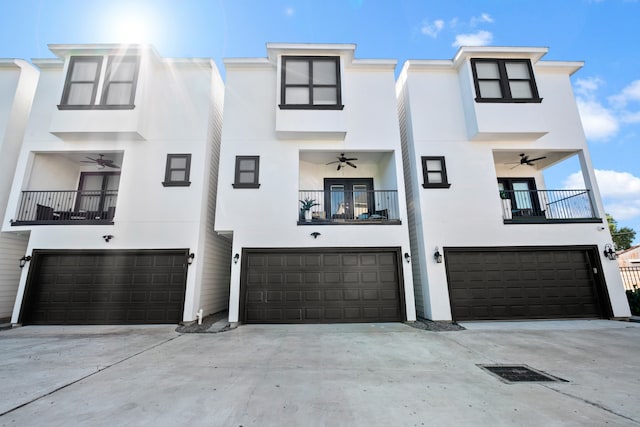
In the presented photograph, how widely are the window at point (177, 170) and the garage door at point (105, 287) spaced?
1.98m

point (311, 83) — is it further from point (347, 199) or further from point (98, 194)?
point (98, 194)

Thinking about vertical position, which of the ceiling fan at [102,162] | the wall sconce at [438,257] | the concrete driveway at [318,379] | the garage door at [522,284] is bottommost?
the concrete driveway at [318,379]

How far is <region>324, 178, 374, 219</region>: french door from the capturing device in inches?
347

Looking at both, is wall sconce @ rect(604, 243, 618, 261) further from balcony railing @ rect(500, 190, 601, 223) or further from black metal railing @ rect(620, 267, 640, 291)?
black metal railing @ rect(620, 267, 640, 291)

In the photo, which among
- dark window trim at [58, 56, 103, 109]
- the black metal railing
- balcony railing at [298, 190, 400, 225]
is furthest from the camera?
the black metal railing

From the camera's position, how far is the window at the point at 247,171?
780 cm

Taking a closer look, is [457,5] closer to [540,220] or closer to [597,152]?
[597,152]

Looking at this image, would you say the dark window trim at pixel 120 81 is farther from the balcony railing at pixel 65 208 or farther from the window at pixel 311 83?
the window at pixel 311 83

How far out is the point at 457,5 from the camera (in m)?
Answer: 8.75

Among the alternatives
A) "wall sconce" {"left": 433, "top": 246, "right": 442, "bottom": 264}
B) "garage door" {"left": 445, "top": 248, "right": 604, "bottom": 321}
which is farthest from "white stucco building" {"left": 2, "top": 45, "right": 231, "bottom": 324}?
"garage door" {"left": 445, "top": 248, "right": 604, "bottom": 321}

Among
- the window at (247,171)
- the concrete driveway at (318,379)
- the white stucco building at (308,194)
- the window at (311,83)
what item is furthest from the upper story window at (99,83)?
the concrete driveway at (318,379)

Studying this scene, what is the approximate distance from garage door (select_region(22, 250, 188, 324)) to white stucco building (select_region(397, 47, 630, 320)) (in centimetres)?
723

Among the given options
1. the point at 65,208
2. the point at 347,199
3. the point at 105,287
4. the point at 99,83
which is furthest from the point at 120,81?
the point at 347,199

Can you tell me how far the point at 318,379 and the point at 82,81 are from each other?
34.5 feet
